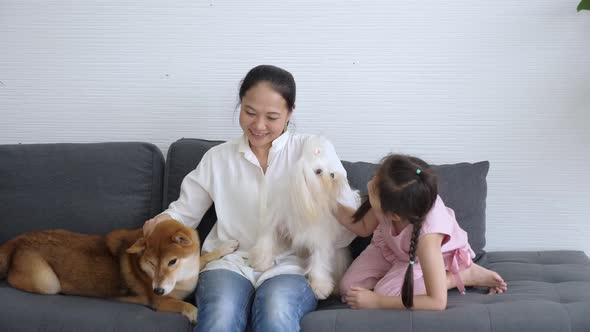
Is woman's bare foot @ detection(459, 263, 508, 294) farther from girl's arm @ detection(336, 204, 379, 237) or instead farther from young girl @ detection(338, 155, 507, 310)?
girl's arm @ detection(336, 204, 379, 237)

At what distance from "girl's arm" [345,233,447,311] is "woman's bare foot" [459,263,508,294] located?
276mm

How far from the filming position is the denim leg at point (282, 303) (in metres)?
1.93

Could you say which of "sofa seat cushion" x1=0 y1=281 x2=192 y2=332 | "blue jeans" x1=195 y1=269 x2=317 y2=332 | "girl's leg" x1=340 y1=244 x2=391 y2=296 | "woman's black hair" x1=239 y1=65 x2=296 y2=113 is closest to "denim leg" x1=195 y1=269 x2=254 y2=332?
"blue jeans" x1=195 y1=269 x2=317 y2=332

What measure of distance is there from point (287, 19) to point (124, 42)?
79 cm

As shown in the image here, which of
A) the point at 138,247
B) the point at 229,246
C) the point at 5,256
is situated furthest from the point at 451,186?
the point at 5,256

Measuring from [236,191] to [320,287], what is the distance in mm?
510

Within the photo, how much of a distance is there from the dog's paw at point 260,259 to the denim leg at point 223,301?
0.07 m

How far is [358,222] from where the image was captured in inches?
89.4

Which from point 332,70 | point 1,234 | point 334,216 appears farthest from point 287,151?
point 1,234

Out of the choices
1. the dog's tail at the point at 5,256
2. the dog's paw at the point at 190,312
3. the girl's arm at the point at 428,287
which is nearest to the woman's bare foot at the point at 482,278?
the girl's arm at the point at 428,287

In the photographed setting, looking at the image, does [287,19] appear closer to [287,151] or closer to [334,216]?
[287,151]

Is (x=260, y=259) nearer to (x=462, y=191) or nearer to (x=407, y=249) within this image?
(x=407, y=249)

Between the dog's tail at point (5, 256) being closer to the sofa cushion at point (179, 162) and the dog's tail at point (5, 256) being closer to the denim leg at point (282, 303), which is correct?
the sofa cushion at point (179, 162)

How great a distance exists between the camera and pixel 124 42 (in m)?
2.94
